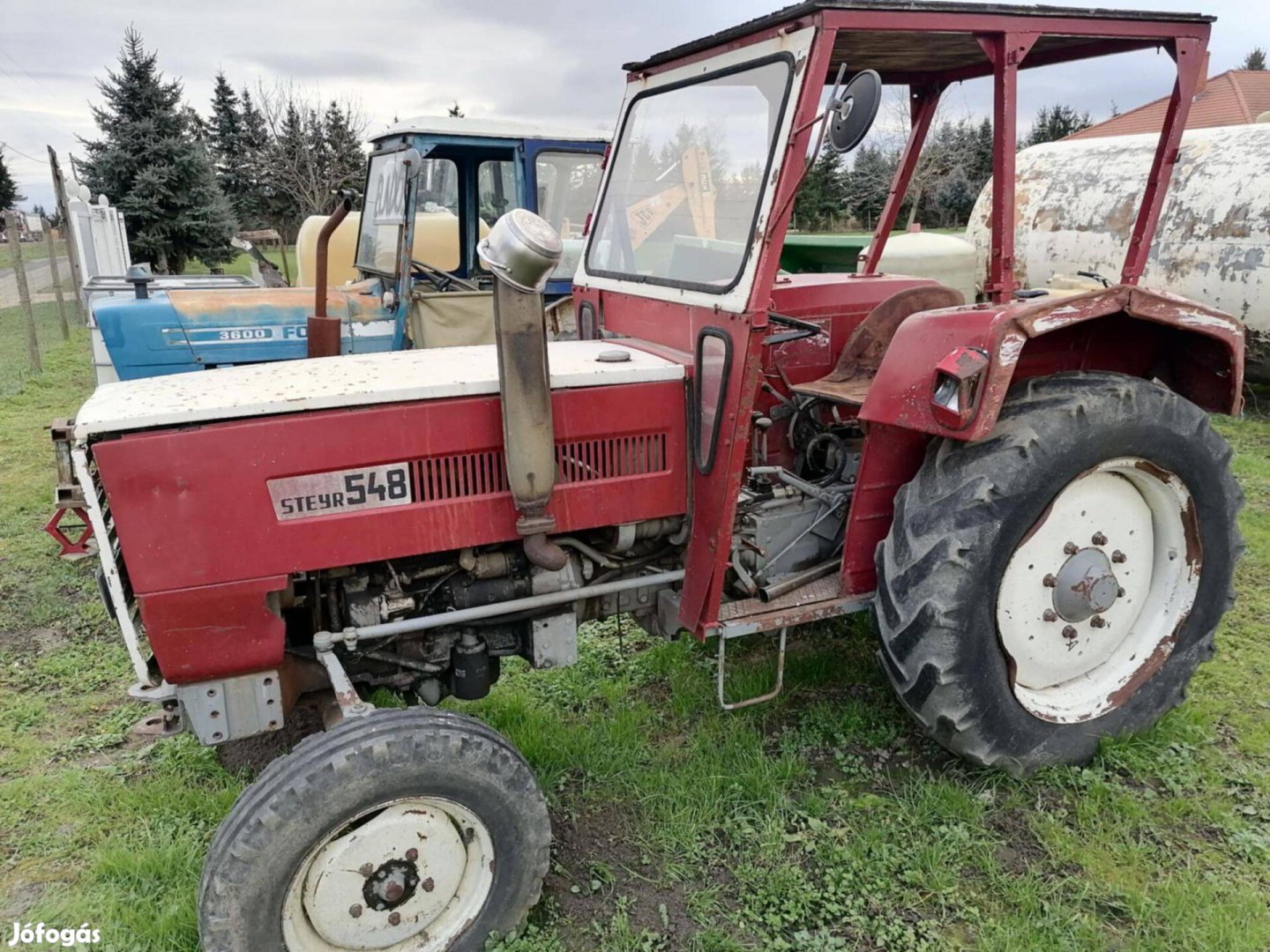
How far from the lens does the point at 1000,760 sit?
112 inches

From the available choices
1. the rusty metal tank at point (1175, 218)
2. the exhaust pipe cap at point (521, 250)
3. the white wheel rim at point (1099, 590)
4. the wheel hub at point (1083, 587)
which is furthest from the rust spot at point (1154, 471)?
the rusty metal tank at point (1175, 218)

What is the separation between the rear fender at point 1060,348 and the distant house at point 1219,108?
17.7 m

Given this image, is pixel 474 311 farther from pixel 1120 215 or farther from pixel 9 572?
pixel 1120 215

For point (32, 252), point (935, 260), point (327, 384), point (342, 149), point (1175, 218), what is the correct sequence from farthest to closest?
point (32, 252) < point (342, 149) < point (935, 260) < point (1175, 218) < point (327, 384)

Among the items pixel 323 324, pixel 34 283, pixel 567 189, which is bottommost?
pixel 34 283

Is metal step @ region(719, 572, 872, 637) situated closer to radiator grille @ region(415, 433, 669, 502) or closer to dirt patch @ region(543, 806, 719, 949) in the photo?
radiator grille @ region(415, 433, 669, 502)

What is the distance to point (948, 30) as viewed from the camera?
2555 millimetres

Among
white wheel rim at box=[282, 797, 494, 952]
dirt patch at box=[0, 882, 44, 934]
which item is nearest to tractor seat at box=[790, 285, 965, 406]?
white wheel rim at box=[282, 797, 494, 952]


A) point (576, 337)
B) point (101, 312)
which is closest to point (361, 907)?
point (576, 337)

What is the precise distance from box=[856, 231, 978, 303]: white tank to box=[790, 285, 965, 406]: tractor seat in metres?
5.80

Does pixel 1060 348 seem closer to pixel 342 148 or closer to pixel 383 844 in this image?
pixel 383 844

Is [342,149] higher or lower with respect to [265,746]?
higher

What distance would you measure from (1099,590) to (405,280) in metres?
4.54

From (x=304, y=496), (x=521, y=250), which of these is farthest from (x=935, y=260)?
(x=304, y=496)
